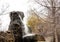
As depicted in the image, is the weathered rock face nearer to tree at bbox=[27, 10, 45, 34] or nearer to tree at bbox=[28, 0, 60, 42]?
tree at bbox=[27, 10, 45, 34]

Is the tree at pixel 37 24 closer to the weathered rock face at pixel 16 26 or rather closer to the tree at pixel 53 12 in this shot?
the tree at pixel 53 12

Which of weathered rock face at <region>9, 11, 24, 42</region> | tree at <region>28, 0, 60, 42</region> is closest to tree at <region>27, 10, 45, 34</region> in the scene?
tree at <region>28, 0, 60, 42</region>

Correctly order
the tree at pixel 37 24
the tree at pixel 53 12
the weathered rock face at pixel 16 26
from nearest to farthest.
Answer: the weathered rock face at pixel 16 26, the tree at pixel 53 12, the tree at pixel 37 24

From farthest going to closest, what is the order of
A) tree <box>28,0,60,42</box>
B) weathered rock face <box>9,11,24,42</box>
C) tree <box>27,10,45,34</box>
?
tree <box>27,10,45,34</box> < tree <box>28,0,60,42</box> < weathered rock face <box>9,11,24,42</box>

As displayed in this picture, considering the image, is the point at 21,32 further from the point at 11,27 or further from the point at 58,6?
the point at 58,6

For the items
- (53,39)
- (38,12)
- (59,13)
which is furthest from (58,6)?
(53,39)

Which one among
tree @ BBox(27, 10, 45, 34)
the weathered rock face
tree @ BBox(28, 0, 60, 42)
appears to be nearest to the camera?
the weathered rock face

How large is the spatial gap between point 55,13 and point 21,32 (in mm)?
1707

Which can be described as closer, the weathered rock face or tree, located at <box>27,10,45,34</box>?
the weathered rock face

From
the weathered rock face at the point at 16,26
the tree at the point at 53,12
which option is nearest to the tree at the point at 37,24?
the tree at the point at 53,12

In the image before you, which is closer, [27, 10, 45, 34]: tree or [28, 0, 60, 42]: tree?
[28, 0, 60, 42]: tree

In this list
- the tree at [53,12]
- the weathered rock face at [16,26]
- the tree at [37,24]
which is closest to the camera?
the weathered rock face at [16,26]

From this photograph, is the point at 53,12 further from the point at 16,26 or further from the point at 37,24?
the point at 37,24

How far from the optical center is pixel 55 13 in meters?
7.30
